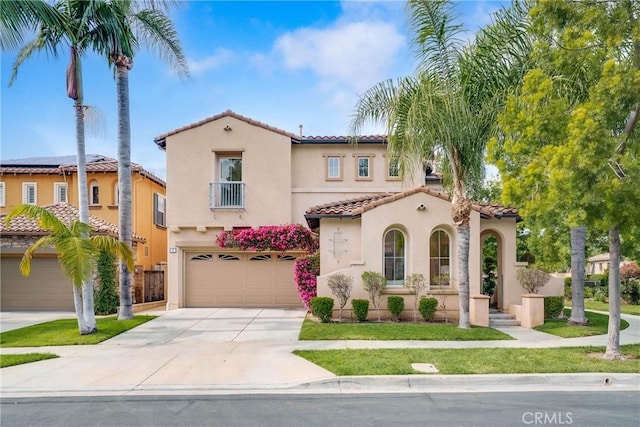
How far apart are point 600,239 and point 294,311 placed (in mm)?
20188

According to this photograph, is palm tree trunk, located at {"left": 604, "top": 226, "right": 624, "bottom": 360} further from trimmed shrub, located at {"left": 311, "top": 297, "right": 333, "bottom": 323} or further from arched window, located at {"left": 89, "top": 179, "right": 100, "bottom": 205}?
arched window, located at {"left": 89, "top": 179, "right": 100, "bottom": 205}

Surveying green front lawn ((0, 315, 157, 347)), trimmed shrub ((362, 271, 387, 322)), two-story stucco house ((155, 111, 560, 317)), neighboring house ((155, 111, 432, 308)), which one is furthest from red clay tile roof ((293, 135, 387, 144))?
green front lawn ((0, 315, 157, 347))

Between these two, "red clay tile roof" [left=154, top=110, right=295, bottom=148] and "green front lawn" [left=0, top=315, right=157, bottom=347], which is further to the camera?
"red clay tile roof" [left=154, top=110, right=295, bottom=148]

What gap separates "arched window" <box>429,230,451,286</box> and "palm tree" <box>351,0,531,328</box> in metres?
2.10

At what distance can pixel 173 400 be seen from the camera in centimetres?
648

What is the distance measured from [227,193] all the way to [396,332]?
371 inches

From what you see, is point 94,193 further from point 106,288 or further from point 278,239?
point 278,239

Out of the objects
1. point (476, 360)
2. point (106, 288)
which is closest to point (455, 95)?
point (476, 360)

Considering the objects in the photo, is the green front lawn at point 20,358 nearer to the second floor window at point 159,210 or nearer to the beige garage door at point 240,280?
the beige garage door at point 240,280

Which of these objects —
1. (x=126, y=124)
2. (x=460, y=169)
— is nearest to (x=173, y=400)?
(x=460, y=169)

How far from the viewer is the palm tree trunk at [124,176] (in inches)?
537

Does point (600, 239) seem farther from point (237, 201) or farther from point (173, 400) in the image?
point (173, 400)

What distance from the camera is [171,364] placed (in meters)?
8.41

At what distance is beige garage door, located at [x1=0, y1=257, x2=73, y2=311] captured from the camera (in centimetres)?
1703
